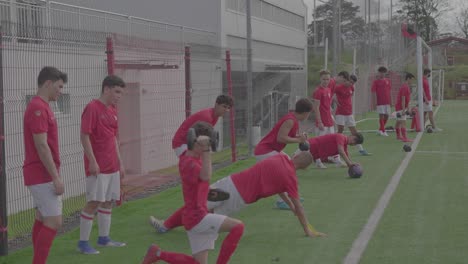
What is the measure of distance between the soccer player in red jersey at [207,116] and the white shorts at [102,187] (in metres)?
1.24

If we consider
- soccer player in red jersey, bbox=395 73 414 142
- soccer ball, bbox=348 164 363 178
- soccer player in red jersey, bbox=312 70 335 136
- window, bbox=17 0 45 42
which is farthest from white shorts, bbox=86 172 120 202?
soccer player in red jersey, bbox=395 73 414 142

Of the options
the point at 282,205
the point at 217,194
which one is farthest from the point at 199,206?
the point at 282,205

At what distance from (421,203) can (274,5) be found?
36213 millimetres

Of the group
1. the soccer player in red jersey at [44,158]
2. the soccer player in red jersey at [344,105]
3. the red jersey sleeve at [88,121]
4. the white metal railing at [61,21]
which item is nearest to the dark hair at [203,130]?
the soccer player in red jersey at [44,158]

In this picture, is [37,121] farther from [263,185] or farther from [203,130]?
[263,185]

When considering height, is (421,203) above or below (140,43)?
below

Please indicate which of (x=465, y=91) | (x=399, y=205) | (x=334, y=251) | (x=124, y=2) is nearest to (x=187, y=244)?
(x=334, y=251)

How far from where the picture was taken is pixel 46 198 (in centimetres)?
595

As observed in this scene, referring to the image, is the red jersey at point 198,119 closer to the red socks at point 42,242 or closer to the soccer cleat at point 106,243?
the soccer cleat at point 106,243

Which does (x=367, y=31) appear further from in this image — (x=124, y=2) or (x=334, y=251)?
(x=334, y=251)

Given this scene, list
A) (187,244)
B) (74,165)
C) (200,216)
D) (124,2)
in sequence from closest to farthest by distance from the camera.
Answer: (200,216)
(187,244)
(74,165)
(124,2)

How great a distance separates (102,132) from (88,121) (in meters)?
0.23

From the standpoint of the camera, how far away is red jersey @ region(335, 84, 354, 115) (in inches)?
568

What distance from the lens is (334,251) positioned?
6977 millimetres
